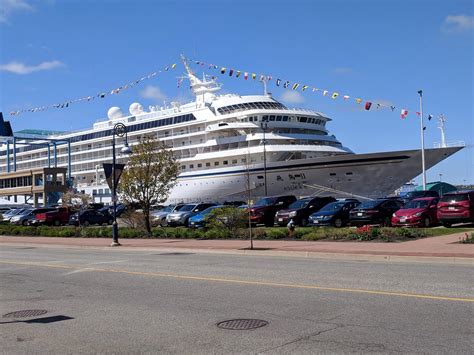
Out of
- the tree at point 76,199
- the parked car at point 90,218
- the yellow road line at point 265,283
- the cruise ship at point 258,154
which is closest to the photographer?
the yellow road line at point 265,283

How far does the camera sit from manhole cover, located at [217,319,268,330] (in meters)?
7.08

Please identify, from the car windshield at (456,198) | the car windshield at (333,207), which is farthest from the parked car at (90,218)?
the car windshield at (456,198)

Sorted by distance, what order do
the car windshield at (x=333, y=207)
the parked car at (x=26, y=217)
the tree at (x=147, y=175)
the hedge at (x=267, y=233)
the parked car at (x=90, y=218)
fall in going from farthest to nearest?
1. the parked car at (x=26, y=217)
2. the parked car at (x=90, y=218)
3. the tree at (x=147, y=175)
4. the car windshield at (x=333, y=207)
5. the hedge at (x=267, y=233)

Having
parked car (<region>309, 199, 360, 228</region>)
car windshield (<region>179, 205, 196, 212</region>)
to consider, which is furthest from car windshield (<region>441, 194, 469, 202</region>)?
car windshield (<region>179, 205, 196, 212</region>)

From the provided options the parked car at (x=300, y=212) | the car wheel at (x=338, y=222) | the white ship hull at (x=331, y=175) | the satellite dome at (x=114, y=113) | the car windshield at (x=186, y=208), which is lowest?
the car wheel at (x=338, y=222)

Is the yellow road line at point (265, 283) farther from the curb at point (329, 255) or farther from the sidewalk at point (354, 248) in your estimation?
the sidewalk at point (354, 248)

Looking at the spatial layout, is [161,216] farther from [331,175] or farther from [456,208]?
[331,175]

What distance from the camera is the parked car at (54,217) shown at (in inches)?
1618

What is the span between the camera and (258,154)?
2132 inches

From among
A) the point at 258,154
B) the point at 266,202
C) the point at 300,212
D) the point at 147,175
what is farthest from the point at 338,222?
the point at 258,154

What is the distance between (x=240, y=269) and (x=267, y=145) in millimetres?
41155

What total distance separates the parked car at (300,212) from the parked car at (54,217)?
19823 mm

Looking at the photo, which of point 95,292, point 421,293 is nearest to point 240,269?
point 95,292

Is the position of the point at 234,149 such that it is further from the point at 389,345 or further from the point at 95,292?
the point at 389,345
